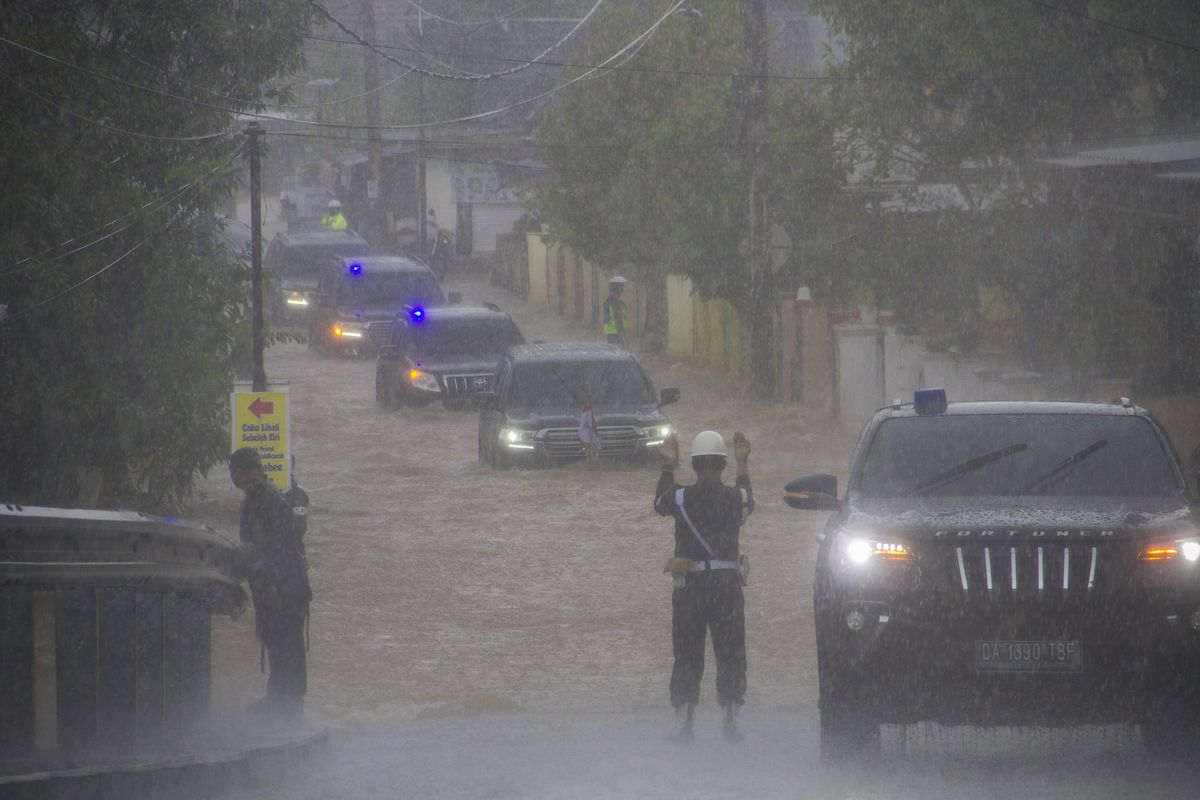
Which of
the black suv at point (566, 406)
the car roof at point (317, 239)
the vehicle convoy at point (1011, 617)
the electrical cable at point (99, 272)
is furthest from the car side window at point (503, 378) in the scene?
the car roof at point (317, 239)

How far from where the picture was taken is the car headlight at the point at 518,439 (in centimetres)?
2019

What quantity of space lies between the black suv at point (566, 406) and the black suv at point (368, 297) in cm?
1272

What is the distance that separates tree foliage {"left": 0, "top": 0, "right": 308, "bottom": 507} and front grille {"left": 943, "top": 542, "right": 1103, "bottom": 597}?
7.17 metres

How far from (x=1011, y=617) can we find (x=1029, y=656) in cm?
18

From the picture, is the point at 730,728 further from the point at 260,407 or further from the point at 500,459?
the point at 500,459

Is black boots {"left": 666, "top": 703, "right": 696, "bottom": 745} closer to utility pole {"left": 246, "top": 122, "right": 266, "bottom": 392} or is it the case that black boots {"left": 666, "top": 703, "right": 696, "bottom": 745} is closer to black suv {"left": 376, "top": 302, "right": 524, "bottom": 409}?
utility pole {"left": 246, "top": 122, "right": 266, "bottom": 392}

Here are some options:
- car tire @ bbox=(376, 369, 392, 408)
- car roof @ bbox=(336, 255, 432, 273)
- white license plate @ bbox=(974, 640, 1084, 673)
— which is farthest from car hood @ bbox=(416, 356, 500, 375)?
white license plate @ bbox=(974, 640, 1084, 673)

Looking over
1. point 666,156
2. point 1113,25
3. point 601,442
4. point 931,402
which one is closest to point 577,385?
point 601,442

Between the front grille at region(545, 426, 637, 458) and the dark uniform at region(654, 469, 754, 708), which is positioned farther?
the front grille at region(545, 426, 637, 458)

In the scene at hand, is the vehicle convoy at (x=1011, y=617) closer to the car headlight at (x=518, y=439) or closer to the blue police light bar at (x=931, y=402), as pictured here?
the blue police light bar at (x=931, y=402)

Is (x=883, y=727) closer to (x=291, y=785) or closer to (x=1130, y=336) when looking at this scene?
(x=291, y=785)

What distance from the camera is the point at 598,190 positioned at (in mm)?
37250

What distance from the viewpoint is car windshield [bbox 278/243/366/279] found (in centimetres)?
3953

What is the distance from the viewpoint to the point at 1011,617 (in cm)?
755
